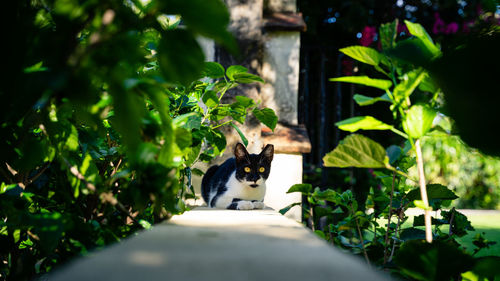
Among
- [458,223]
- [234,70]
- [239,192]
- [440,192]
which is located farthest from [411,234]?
[239,192]

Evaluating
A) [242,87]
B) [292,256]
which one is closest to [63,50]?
[292,256]

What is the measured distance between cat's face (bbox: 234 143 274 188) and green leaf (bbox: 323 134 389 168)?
1254 mm

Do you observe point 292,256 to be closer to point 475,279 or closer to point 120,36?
point 120,36

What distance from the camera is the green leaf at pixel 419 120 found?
0.91 m

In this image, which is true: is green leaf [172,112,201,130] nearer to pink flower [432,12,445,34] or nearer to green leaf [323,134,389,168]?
green leaf [323,134,389,168]

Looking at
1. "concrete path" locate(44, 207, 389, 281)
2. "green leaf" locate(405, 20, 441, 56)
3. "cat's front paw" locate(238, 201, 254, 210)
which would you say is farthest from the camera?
"cat's front paw" locate(238, 201, 254, 210)

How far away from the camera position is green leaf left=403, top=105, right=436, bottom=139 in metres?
0.91

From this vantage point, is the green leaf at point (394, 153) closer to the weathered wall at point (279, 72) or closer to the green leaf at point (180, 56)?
the green leaf at point (180, 56)

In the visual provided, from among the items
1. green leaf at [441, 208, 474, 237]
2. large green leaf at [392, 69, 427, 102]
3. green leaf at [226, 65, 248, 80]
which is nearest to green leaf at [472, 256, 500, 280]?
large green leaf at [392, 69, 427, 102]

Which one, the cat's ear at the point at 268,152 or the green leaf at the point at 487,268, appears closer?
the green leaf at the point at 487,268

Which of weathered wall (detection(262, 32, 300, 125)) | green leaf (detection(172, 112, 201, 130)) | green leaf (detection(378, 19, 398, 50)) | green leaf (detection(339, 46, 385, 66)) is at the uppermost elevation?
weathered wall (detection(262, 32, 300, 125))

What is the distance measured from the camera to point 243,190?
2.24m

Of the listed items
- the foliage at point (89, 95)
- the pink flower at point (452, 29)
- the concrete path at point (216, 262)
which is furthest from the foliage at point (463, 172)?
Answer: the concrete path at point (216, 262)

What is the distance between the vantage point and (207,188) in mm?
2592
